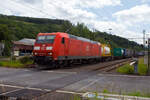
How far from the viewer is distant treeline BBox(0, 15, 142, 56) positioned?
59344 mm

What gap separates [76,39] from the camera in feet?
69.2

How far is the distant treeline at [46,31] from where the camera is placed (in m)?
59.3

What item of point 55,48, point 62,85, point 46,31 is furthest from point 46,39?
point 46,31

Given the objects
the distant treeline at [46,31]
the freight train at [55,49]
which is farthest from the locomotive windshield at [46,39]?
the distant treeline at [46,31]

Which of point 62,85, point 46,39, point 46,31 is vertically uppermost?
point 46,31

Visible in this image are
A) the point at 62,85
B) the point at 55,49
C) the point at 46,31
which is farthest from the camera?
the point at 46,31

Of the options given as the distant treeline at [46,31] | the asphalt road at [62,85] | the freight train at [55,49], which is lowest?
the asphalt road at [62,85]

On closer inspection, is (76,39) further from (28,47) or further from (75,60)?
(28,47)

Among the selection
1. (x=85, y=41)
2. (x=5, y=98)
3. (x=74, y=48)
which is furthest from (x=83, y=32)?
(x=5, y=98)

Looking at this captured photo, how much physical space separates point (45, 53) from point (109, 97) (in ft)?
39.9

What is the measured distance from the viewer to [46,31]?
82.4m

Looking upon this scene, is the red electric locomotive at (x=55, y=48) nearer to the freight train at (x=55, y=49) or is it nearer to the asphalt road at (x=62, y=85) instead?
the freight train at (x=55, y=49)

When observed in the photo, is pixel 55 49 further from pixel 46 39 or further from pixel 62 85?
pixel 62 85

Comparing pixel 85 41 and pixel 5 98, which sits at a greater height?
pixel 85 41
